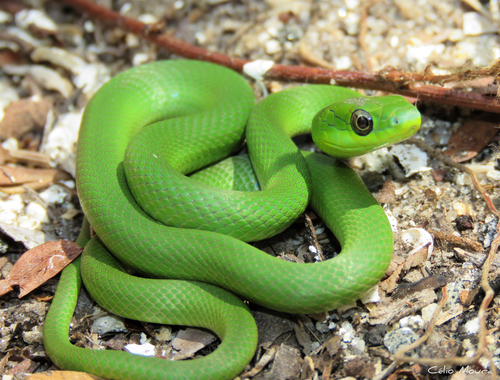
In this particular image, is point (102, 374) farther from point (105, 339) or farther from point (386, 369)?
point (386, 369)

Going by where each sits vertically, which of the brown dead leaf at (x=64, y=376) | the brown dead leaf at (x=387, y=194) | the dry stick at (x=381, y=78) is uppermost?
the dry stick at (x=381, y=78)

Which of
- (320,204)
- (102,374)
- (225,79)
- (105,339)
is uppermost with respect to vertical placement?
(225,79)

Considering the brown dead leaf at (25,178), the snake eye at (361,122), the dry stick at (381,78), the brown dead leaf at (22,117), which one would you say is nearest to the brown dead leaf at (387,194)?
the dry stick at (381,78)

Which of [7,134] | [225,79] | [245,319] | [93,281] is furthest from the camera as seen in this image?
[7,134]

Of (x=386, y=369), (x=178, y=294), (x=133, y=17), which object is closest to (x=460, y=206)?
(x=386, y=369)

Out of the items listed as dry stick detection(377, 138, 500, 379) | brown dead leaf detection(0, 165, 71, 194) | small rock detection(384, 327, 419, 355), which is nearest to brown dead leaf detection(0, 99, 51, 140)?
brown dead leaf detection(0, 165, 71, 194)

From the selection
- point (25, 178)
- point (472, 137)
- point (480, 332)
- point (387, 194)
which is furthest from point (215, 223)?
point (472, 137)

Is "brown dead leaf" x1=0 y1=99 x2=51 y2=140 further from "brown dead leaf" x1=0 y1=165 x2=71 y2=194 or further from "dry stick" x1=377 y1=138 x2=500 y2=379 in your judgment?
"dry stick" x1=377 y1=138 x2=500 y2=379

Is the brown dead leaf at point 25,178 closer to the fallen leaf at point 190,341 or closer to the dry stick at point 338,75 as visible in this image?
the dry stick at point 338,75
